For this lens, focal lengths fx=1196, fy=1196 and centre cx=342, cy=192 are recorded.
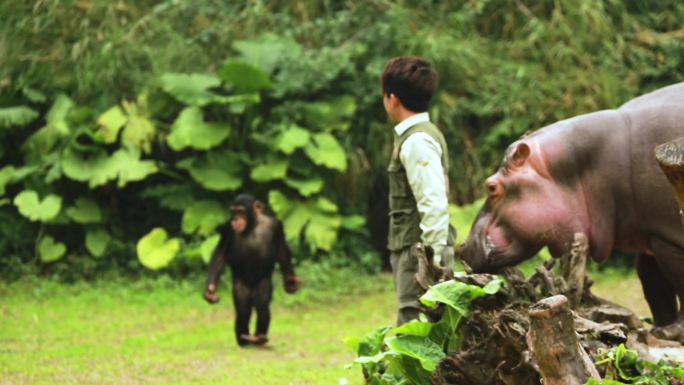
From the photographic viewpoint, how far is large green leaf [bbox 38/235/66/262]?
1235 cm

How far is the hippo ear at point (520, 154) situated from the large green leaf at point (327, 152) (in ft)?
21.3

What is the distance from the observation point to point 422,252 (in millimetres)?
5633

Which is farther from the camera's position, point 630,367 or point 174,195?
point 174,195

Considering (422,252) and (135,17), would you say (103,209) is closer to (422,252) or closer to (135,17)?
(135,17)

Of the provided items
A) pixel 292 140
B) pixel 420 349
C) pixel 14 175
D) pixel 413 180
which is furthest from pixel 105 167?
pixel 420 349

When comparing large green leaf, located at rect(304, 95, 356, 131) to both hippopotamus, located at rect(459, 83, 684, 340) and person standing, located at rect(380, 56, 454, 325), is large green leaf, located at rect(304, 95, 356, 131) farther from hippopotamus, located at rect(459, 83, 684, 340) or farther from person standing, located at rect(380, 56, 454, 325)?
hippopotamus, located at rect(459, 83, 684, 340)

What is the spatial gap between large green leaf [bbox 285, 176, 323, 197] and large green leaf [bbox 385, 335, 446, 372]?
720 centimetres

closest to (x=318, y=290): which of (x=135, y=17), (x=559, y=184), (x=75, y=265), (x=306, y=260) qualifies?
(x=306, y=260)

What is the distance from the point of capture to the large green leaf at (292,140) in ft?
40.8

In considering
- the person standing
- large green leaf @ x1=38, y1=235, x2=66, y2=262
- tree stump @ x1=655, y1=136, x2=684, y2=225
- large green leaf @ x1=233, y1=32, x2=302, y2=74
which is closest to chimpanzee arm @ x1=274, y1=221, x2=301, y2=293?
the person standing

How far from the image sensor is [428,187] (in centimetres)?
586

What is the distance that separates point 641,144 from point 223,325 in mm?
4948

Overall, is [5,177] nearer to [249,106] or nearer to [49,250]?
[49,250]

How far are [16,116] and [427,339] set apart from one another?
845 cm
